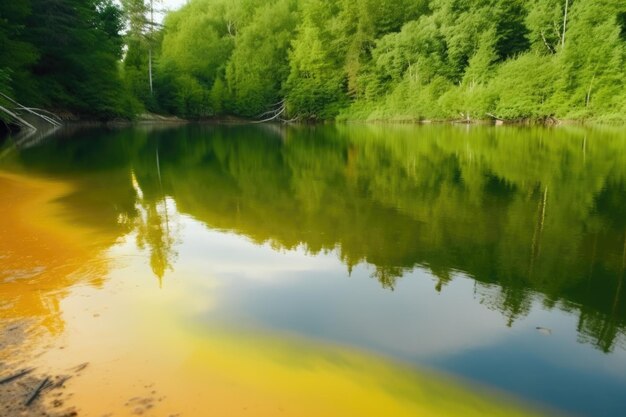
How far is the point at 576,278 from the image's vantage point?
17.4 ft

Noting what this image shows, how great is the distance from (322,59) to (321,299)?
5260 cm

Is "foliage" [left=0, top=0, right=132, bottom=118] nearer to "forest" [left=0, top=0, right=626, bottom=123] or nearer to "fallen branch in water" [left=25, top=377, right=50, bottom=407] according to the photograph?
"forest" [left=0, top=0, right=626, bottom=123]

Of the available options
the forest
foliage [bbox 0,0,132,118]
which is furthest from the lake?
foliage [bbox 0,0,132,118]

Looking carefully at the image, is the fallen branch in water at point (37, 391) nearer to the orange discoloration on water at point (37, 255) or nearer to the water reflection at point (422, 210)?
the orange discoloration on water at point (37, 255)

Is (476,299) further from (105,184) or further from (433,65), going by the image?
(433,65)

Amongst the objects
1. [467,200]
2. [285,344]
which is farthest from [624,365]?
[467,200]

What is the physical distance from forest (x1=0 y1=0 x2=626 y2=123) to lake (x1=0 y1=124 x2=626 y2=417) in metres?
15.3

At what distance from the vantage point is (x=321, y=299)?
4898 mm

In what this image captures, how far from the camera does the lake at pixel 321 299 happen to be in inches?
131

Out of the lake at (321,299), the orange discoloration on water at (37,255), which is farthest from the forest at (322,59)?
the lake at (321,299)

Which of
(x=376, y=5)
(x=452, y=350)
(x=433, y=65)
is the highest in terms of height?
(x=376, y=5)

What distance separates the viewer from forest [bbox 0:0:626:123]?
109 ft

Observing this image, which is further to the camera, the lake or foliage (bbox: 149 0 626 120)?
foliage (bbox: 149 0 626 120)

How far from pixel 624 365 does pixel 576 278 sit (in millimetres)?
1806
